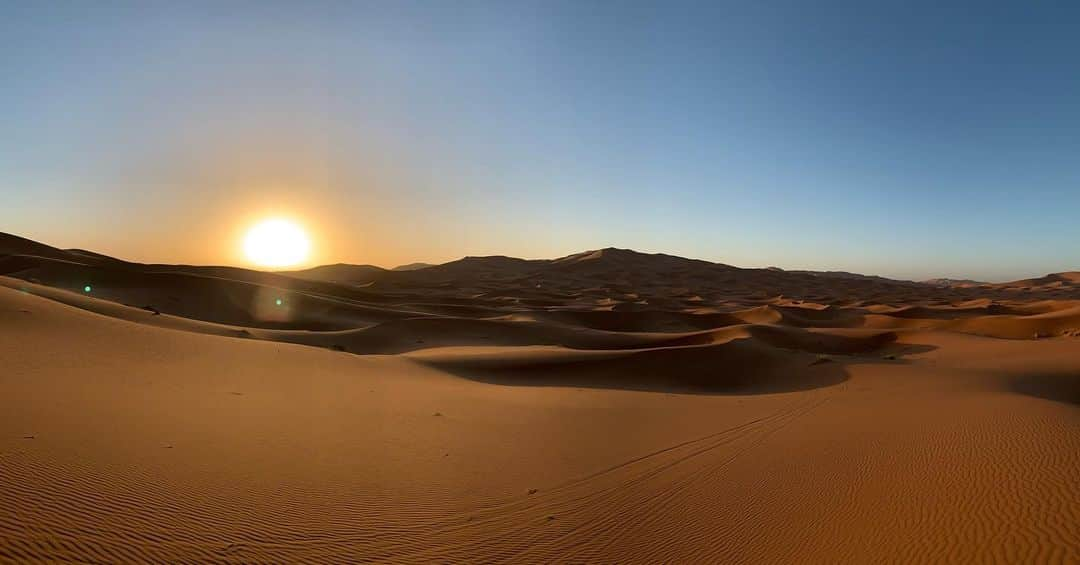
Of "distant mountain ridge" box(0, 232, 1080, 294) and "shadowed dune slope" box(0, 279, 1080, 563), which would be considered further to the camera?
"distant mountain ridge" box(0, 232, 1080, 294)

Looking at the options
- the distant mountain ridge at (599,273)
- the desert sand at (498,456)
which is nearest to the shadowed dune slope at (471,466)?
the desert sand at (498,456)

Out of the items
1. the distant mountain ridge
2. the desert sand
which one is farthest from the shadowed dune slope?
the distant mountain ridge

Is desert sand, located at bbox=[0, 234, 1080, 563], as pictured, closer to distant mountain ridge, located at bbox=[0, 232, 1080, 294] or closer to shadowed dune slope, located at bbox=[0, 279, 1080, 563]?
shadowed dune slope, located at bbox=[0, 279, 1080, 563]

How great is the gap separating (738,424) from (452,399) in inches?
251

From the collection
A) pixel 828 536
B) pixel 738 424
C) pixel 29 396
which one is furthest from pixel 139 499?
pixel 738 424

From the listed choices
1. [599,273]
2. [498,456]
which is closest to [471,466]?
[498,456]

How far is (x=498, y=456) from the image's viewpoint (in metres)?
8.52

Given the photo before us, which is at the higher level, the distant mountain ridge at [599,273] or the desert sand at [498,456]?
the distant mountain ridge at [599,273]

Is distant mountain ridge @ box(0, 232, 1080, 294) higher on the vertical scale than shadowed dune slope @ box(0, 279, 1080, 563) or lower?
higher

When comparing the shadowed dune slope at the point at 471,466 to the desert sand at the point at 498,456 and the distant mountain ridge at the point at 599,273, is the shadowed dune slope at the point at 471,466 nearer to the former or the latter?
the desert sand at the point at 498,456

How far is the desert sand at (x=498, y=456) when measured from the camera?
16.8ft

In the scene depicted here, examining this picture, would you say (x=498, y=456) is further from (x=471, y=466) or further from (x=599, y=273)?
(x=599, y=273)

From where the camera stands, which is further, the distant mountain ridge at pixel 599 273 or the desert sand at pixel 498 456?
the distant mountain ridge at pixel 599 273

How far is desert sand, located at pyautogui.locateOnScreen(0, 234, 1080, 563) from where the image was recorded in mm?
5125
